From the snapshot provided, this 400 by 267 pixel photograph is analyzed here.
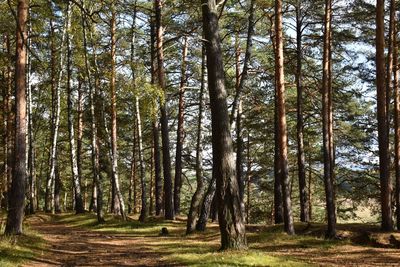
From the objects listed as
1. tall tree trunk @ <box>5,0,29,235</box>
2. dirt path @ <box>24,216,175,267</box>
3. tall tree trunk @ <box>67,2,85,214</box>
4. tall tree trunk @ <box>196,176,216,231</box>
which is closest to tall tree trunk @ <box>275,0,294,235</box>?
tall tree trunk @ <box>196,176,216,231</box>

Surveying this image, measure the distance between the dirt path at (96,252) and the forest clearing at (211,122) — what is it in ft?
0.19

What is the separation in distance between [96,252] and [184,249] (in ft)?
8.23

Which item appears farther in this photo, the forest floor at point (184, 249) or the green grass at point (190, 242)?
the forest floor at point (184, 249)

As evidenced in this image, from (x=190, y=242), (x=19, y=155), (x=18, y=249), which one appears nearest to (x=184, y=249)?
(x=190, y=242)

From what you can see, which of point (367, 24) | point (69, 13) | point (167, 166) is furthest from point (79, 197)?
point (367, 24)

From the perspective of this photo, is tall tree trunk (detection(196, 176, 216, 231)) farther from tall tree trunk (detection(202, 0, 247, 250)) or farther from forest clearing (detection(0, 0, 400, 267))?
tall tree trunk (detection(202, 0, 247, 250))

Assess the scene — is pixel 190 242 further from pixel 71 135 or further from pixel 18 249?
pixel 71 135

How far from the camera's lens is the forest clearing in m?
10.5

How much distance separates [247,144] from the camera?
3325 centimetres

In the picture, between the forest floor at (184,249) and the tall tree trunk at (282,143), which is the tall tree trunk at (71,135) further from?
the tall tree trunk at (282,143)

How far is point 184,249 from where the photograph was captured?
1206 cm

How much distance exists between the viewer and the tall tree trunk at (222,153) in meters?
9.77

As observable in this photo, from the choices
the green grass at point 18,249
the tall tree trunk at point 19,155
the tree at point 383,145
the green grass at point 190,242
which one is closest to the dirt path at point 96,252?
the green grass at point 18,249

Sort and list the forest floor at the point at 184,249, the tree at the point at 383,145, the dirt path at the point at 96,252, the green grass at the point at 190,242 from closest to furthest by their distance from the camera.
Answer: the green grass at the point at 190,242
the forest floor at the point at 184,249
the dirt path at the point at 96,252
the tree at the point at 383,145
